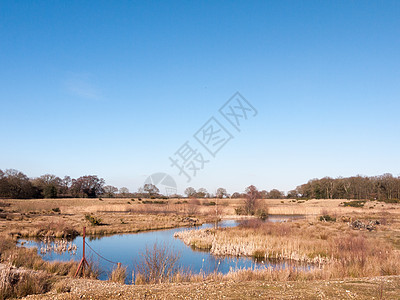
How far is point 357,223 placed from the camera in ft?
94.1

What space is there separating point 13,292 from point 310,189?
93143 mm

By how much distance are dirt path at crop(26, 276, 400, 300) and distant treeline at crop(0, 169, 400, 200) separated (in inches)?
1984

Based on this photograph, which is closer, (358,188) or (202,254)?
(202,254)

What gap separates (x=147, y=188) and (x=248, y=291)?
307 ft

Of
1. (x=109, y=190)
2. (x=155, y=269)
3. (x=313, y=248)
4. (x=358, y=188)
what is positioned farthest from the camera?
(x=109, y=190)

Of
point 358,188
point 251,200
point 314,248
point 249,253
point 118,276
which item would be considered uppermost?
point 358,188

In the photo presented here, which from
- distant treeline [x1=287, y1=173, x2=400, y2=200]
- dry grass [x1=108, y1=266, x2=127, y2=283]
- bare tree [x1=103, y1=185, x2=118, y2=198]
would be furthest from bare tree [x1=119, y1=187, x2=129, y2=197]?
dry grass [x1=108, y1=266, x2=127, y2=283]

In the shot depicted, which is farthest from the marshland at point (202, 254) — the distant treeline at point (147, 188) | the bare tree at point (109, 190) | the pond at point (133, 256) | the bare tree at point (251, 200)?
the bare tree at point (109, 190)

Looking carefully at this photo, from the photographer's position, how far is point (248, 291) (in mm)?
8336

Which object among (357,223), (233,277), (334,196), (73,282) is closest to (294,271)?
(233,277)

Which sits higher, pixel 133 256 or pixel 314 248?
pixel 314 248

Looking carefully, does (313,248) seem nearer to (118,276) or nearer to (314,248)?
(314,248)

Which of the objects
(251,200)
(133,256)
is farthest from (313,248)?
(251,200)

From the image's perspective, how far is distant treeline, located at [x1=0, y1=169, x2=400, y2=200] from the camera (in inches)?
2633
